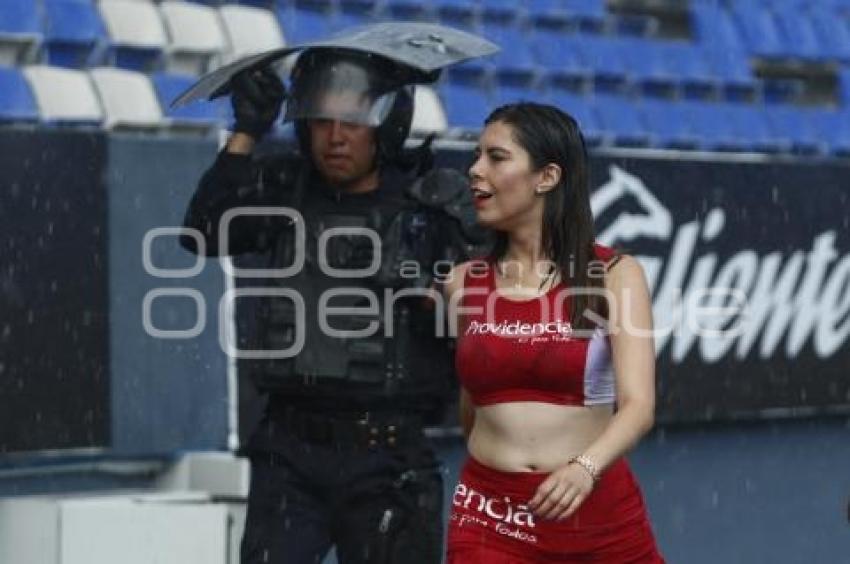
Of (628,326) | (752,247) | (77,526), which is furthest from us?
(752,247)

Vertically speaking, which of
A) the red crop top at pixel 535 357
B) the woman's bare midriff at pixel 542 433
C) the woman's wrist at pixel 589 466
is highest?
the red crop top at pixel 535 357

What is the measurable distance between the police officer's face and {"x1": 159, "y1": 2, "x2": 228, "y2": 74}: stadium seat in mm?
3868

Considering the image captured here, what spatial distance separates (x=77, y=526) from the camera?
20.9 feet

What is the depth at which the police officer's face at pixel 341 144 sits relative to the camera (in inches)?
214

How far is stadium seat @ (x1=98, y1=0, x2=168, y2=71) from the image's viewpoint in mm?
9055

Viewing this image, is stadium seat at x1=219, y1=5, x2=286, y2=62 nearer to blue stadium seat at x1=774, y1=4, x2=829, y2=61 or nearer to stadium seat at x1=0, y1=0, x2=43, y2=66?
stadium seat at x1=0, y1=0, x2=43, y2=66

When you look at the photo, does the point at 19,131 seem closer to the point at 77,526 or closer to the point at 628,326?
the point at 77,526

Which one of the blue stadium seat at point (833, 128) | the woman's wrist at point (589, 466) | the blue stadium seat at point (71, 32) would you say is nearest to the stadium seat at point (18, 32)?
the blue stadium seat at point (71, 32)

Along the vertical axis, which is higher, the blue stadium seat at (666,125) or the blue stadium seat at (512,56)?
the blue stadium seat at (512,56)

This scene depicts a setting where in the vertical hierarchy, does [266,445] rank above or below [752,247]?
below

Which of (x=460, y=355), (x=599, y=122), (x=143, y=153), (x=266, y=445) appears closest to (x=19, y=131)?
(x=143, y=153)

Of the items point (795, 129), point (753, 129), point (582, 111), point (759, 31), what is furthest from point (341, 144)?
point (759, 31)

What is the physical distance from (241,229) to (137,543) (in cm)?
135

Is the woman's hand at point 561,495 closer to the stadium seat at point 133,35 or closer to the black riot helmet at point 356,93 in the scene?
the black riot helmet at point 356,93
